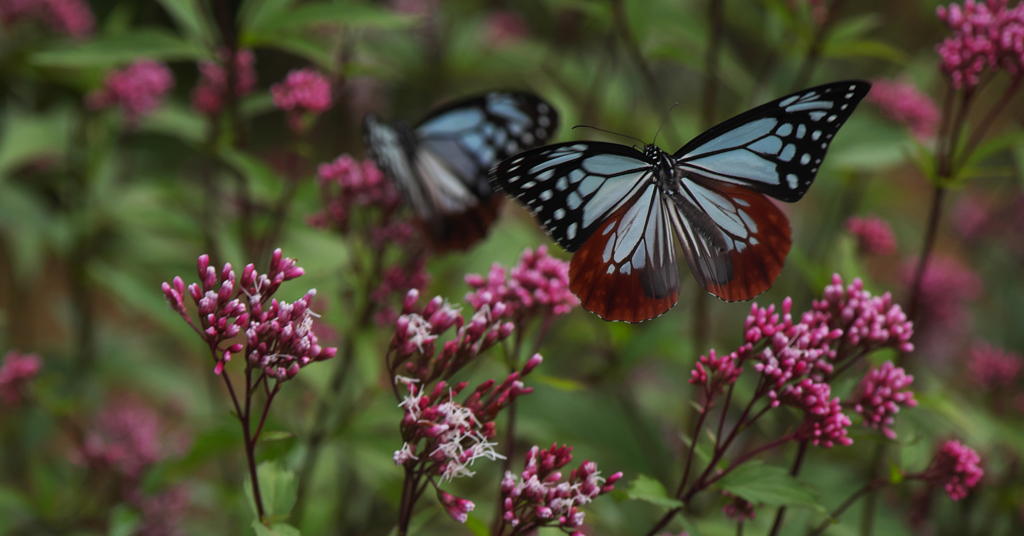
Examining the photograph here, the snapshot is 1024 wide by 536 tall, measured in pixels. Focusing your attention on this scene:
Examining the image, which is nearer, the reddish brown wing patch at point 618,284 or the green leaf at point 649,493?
the green leaf at point 649,493

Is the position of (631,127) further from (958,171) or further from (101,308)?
(101,308)

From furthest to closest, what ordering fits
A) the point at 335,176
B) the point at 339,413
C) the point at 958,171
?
the point at 339,413 → the point at 335,176 → the point at 958,171

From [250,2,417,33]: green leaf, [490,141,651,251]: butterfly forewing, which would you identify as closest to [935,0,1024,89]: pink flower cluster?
[490,141,651,251]: butterfly forewing

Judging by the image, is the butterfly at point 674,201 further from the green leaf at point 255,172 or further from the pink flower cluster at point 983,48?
the green leaf at point 255,172

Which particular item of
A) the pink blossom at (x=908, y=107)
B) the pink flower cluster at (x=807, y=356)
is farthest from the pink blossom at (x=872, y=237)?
the pink flower cluster at (x=807, y=356)

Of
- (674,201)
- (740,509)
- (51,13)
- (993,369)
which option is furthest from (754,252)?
(51,13)

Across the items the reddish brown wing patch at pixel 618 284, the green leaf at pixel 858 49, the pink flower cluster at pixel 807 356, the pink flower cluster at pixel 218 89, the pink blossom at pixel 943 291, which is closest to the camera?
the pink flower cluster at pixel 807 356

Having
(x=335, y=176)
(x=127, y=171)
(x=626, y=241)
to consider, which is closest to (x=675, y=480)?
(x=626, y=241)

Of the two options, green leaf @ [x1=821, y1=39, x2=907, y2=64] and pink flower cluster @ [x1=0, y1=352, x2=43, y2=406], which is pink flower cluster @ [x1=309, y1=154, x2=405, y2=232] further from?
green leaf @ [x1=821, y1=39, x2=907, y2=64]
